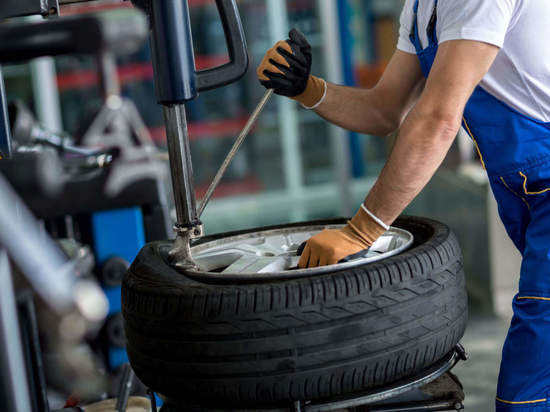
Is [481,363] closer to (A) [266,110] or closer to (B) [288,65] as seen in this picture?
(B) [288,65]

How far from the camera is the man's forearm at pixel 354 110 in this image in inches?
59.9

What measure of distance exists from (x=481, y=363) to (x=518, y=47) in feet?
5.06

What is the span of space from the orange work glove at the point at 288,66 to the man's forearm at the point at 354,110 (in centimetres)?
7

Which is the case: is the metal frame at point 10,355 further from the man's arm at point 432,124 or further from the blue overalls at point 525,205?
the blue overalls at point 525,205

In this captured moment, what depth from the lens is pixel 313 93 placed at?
4.91 feet

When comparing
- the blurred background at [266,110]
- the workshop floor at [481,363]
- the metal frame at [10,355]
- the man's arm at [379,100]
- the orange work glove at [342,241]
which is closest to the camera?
the metal frame at [10,355]

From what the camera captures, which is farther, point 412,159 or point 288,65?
point 288,65

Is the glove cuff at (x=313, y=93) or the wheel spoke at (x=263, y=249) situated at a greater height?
the glove cuff at (x=313, y=93)

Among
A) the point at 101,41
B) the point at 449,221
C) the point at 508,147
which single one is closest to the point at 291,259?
the point at 508,147

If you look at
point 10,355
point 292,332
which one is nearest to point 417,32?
point 292,332

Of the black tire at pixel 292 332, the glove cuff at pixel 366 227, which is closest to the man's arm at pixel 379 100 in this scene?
the glove cuff at pixel 366 227

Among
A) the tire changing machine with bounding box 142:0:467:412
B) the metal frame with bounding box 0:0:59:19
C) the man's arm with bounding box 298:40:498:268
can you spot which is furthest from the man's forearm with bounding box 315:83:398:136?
the metal frame with bounding box 0:0:59:19

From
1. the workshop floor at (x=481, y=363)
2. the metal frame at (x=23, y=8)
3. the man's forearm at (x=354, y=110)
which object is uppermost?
the metal frame at (x=23, y=8)

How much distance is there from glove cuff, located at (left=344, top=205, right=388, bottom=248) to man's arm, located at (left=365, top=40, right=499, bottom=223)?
13 millimetres
